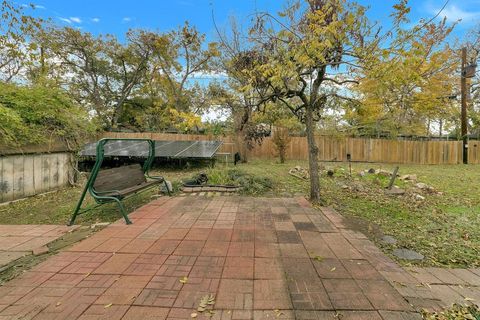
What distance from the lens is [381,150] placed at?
568 inches

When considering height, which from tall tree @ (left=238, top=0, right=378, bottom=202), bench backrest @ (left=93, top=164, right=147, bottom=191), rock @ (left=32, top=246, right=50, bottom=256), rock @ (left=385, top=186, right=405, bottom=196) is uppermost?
tall tree @ (left=238, top=0, right=378, bottom=202)

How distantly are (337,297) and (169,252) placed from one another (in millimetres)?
1606

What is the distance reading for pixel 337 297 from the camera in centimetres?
179

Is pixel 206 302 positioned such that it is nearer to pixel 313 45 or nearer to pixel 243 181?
pixel 313 45

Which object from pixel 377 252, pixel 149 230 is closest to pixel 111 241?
pixel 149 230

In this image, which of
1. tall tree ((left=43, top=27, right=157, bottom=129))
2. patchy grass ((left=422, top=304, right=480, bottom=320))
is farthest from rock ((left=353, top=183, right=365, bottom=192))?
tall tree ((left=43, top=27, right=157, bottom=129))

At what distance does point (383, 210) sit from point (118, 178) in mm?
4391

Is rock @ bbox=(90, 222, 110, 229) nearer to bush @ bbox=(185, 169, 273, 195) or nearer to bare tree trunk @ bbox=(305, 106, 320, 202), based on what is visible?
bush @ bbox=(185, 169, 273, 195)

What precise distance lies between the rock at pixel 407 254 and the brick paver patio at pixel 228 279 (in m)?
0.23

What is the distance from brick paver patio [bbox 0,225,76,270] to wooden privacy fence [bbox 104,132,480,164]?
1113 centimetres

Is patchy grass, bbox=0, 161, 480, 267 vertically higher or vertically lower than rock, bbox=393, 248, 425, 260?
higher

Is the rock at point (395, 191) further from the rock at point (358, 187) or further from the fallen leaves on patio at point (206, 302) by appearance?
the fallen leaves on patio at point (206, 302)

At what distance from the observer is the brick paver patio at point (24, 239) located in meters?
2.55

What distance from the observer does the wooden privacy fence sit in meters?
14.4
